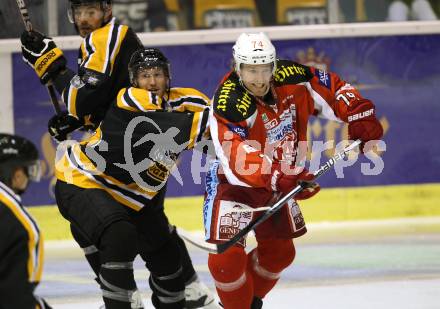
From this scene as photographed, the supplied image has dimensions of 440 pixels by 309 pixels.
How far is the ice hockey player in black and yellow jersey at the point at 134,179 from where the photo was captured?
443 centimetres

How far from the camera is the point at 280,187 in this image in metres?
4.32

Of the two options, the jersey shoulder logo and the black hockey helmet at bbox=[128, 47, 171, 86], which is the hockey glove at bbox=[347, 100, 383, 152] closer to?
the jersey shoulder logo

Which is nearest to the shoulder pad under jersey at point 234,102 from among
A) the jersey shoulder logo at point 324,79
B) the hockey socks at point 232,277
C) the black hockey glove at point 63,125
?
the jersey shoulder logo at point 324,79

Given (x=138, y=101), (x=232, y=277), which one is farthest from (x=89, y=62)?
(x=232, y=277)

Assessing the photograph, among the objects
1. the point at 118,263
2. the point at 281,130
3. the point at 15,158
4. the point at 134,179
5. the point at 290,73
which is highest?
the point at 15,158

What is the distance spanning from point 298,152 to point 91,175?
886 mm

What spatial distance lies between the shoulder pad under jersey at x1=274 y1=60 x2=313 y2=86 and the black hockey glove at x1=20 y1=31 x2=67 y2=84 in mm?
1031

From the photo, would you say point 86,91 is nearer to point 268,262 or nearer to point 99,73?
point 99,73

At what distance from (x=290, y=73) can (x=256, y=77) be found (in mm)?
280

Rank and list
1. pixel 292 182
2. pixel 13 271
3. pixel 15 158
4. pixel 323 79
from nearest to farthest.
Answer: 1. pixel 13 271
2. pixel 15 158
3. pixel 292 182
4. pixel 323 79

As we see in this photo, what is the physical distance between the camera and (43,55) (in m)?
5.14

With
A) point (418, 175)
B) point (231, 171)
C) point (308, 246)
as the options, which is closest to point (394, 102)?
point (418, 175)

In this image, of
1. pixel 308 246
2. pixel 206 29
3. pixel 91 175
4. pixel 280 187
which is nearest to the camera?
pixel 280 187

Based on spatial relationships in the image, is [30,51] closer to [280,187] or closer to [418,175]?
[280,187]
